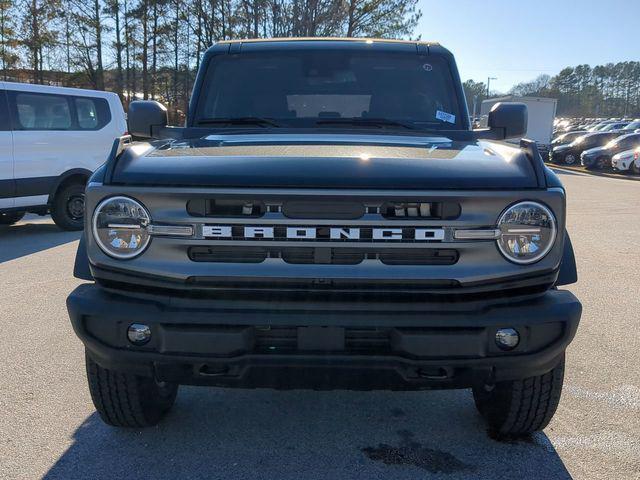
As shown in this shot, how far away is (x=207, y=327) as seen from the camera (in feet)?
7.37

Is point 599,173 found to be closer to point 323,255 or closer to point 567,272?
point 567,272

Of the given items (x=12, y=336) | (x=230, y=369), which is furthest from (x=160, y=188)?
(x=12, y=336)

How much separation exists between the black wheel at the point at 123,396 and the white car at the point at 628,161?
81.7ft

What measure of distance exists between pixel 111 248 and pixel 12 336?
2.62 m

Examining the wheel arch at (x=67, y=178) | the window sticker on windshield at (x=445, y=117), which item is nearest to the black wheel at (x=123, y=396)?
the window sticker on windshield at (x=445, y=117)

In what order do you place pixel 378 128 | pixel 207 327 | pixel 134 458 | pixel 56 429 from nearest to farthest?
1. pixel 207 327
2. pixel 134 458
3. pixel 56 429
4. pixel 378 128

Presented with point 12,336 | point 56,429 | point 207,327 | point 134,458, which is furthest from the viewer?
point 12,336

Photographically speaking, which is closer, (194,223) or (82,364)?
(194,223)

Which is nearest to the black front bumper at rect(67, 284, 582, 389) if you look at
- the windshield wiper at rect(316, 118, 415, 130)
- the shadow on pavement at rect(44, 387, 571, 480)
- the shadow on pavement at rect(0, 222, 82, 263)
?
the shadow on pavement at rect(44, 387, 571, 480)

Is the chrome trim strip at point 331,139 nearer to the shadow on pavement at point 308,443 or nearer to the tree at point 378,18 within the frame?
the shadow on pavement at point 308,443

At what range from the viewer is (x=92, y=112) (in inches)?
373

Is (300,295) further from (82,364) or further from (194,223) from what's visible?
(82,364)

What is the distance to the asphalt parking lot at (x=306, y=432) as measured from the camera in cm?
272

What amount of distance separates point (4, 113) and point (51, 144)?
2.54 feet
